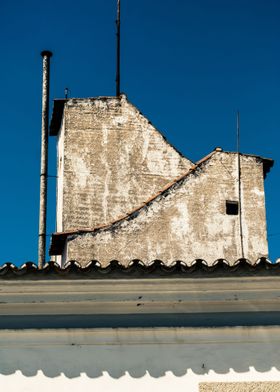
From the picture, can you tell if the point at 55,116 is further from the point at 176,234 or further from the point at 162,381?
the point at 162,381

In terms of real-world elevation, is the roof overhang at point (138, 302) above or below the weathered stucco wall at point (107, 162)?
below

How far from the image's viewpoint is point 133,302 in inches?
312

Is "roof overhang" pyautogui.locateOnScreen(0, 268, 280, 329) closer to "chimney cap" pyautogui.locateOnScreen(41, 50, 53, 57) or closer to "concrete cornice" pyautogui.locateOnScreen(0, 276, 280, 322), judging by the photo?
"concrete cornice" pyautogui.locateOnScreen(0, 276, 280, 322)

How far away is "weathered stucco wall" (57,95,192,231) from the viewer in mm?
19766

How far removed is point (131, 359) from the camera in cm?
803

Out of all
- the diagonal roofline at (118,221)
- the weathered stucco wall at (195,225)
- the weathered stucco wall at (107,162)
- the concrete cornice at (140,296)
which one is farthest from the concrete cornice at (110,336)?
the weathered stucco wall at (107,162)

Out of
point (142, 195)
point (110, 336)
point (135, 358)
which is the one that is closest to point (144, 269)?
point (110, 336)

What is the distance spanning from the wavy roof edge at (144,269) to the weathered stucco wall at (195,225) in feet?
32.1

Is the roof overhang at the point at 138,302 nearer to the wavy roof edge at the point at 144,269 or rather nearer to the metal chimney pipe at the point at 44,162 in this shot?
the wavy roof edge at the point at 144,269

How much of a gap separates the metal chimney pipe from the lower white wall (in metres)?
9.62

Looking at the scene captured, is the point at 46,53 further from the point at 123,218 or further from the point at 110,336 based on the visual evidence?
the point at 110,336

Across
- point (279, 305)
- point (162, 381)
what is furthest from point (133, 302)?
point (279, 305)

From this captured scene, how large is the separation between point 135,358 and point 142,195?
1208 centimetres

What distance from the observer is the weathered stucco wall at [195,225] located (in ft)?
58.7
